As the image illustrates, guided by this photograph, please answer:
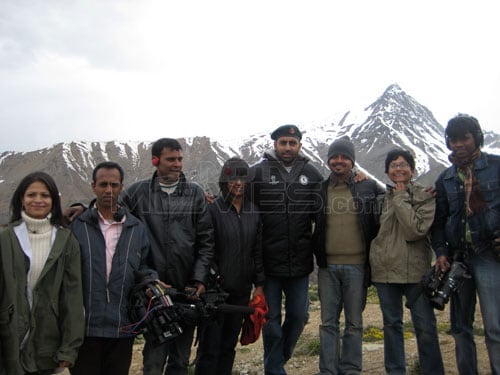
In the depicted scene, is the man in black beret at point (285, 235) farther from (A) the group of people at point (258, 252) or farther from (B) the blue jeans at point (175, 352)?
(B) the blue jeans at point (175, 352)

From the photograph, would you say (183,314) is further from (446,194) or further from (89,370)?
(446,194)

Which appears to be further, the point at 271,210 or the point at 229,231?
the point at 271,210

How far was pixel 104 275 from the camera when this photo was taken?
13.6ft

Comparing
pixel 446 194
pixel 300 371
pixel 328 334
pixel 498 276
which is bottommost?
pixel 300 371

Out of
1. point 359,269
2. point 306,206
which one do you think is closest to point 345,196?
point 306,206

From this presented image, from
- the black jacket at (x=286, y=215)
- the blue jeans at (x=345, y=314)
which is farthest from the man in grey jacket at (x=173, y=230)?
the blue jeans at (x=345, y=314)

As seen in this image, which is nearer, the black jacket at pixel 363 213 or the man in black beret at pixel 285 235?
the black jacket at pixel 363 213

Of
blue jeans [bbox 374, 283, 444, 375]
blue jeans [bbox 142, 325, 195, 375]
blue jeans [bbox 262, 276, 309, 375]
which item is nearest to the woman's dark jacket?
blue jeans [bbox 142, 325, 195, 375]

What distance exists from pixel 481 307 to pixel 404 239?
3.66ft

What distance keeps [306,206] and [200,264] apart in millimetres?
1730

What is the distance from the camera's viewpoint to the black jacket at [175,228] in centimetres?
482

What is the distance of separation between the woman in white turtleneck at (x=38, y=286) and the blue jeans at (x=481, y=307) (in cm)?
430

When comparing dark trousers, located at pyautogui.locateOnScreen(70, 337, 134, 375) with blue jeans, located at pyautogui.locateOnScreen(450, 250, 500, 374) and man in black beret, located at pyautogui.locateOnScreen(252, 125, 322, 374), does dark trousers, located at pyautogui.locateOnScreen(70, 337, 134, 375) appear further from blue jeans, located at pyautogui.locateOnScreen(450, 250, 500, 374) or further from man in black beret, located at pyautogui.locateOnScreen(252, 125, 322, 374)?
blue jeans, located at pyautogui.locateOnScreen(450, 250, 500, 374)

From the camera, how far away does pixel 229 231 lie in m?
5.29
